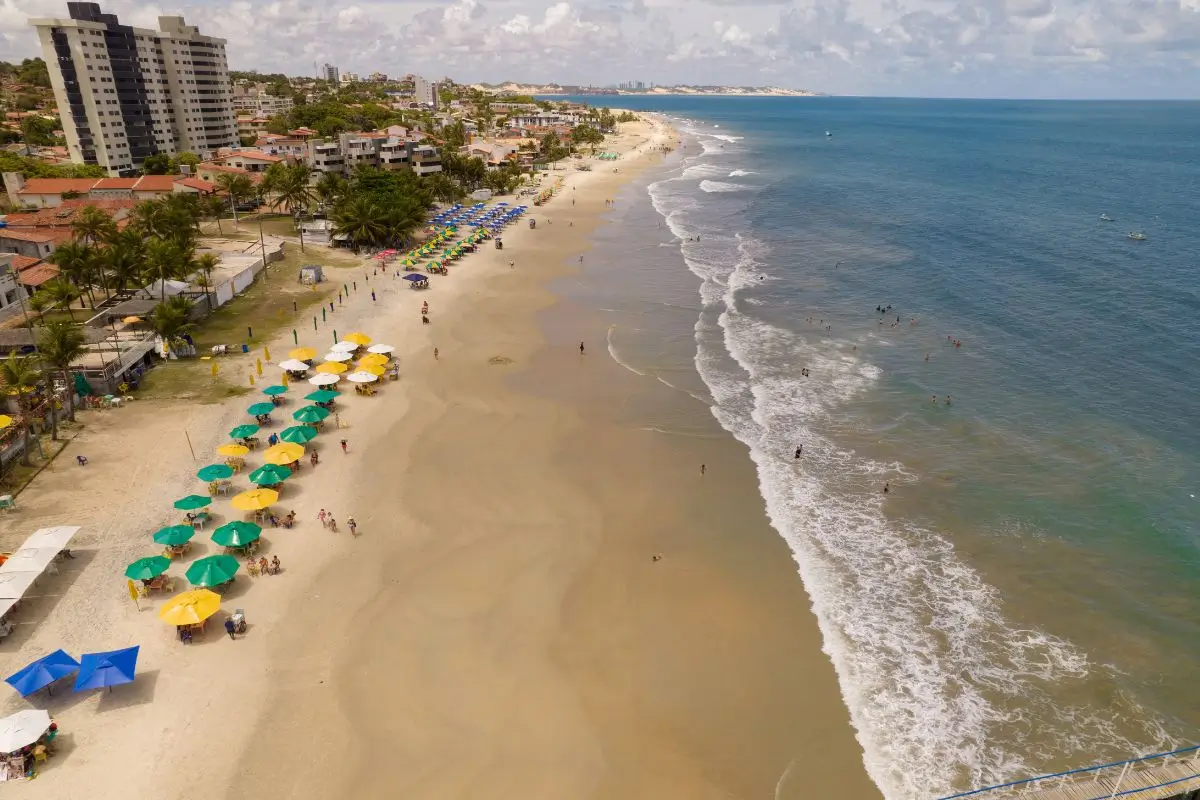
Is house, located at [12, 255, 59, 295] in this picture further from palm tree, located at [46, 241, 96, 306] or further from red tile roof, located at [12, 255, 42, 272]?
palm tree, located at [46, 241, 96, 306]

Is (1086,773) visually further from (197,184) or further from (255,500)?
(197,184)

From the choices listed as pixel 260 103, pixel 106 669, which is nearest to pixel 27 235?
pixel 106 669

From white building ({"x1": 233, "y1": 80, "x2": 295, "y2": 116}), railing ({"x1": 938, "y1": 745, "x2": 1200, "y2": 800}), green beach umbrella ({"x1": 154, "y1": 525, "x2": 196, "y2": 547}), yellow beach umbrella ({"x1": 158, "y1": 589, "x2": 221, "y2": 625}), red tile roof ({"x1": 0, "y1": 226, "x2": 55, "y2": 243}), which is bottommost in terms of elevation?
railing ({"x1": 938, "y1": 745, "x2": 1200, "y2": 800})

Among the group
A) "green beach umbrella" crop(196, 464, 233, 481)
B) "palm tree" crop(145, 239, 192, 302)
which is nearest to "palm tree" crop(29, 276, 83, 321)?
"palm tree" crop(145, 239, 192, 302)

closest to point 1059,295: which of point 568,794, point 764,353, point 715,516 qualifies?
point 764,353

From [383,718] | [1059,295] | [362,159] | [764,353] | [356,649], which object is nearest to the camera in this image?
[383,718]

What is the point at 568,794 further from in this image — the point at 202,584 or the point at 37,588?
the point at 37,588
